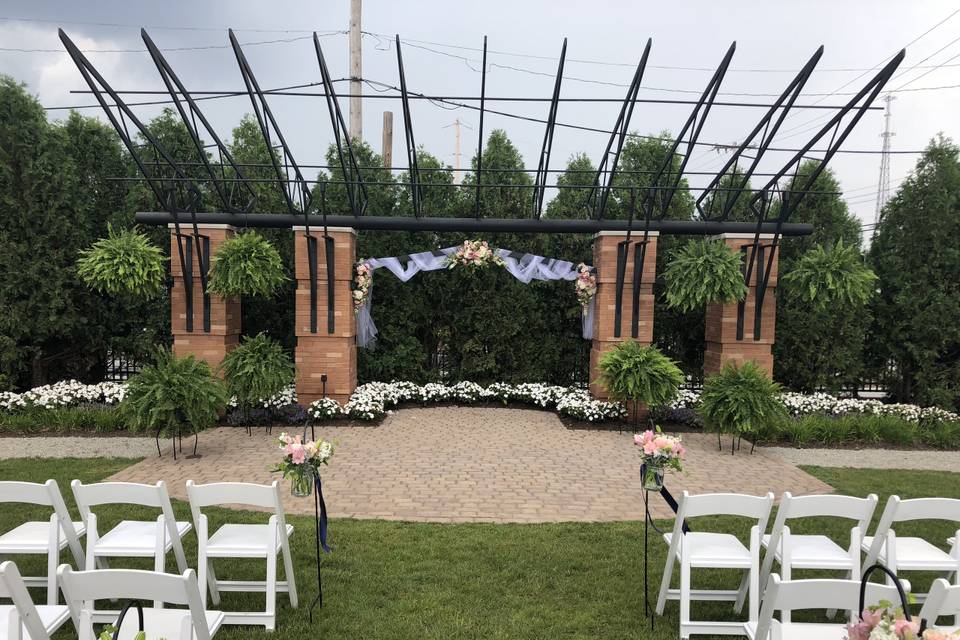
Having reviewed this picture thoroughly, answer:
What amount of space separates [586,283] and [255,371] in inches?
225

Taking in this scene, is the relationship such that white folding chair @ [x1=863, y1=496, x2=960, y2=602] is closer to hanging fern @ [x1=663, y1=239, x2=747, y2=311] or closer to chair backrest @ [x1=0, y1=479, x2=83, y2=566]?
chair backrest @ [x1=0, y1=479, x2=83, y2=566]

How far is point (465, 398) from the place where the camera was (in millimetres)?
11531

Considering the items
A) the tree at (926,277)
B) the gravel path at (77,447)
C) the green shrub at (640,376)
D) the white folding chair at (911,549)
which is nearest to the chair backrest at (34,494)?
the gravel path at (77,447)

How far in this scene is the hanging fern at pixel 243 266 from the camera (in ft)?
29.8

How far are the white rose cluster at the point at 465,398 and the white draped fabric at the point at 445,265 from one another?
1107 millimetres

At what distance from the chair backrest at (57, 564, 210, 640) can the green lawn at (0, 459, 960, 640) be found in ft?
4.68

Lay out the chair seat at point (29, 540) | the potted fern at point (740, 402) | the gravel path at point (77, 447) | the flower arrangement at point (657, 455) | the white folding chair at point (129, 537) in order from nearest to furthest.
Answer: the white folding chair at point (129, 537) < the chair seat at point (29, 540) < the flower arrangement at point (657, 455) < the gravel path at point (77, 447) < the potted fern at point (740, 402)

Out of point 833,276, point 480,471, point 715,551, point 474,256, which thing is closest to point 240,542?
point 715,551

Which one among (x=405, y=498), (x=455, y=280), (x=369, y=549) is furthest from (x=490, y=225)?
(x=369, y=549)

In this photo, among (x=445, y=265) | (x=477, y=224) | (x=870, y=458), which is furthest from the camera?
(x=445, y=265)

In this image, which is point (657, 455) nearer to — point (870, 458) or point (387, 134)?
point (870, 458)

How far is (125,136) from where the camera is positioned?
8.55 m

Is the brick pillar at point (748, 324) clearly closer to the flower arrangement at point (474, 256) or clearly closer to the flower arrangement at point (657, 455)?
the flower arrangement at point (474, 256)

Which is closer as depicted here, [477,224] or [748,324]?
[748,324]
